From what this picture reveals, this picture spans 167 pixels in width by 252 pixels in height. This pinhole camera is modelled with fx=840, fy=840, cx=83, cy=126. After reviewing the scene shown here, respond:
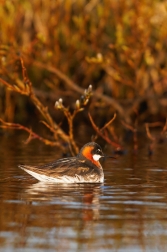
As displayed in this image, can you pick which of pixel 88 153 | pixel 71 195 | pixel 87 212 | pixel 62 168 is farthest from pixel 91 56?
pixel 87 212

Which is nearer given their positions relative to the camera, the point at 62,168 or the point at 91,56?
the point at 62,168

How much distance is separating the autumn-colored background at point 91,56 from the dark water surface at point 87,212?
7.16 metres

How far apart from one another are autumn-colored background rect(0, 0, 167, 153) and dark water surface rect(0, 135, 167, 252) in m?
7.16

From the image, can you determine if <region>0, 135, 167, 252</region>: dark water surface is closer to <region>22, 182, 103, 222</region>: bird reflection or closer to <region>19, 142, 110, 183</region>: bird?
<region>22, 182, 103, 222</region>: bird reflection

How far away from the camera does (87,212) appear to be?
31.1 ft

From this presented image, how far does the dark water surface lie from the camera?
785 cm

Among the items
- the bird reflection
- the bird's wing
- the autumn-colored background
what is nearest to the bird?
the bird's wing

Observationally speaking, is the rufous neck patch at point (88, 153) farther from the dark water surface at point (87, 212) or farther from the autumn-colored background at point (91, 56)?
the autumn-colored background at point (91, 56)

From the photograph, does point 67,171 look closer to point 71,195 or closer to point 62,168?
point 62,168

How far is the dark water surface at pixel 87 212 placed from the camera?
7.85 metres

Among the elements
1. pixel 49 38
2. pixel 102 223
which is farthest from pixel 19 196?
pixel 49 38

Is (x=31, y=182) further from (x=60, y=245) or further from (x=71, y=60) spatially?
(x=71, y=60)

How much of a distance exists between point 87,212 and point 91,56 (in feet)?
49.7

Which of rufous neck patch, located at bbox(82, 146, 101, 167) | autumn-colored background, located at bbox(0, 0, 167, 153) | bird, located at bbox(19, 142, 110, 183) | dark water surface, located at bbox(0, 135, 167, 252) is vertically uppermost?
autumn-colored background, located at bbox(0, 0, 167, 153)
